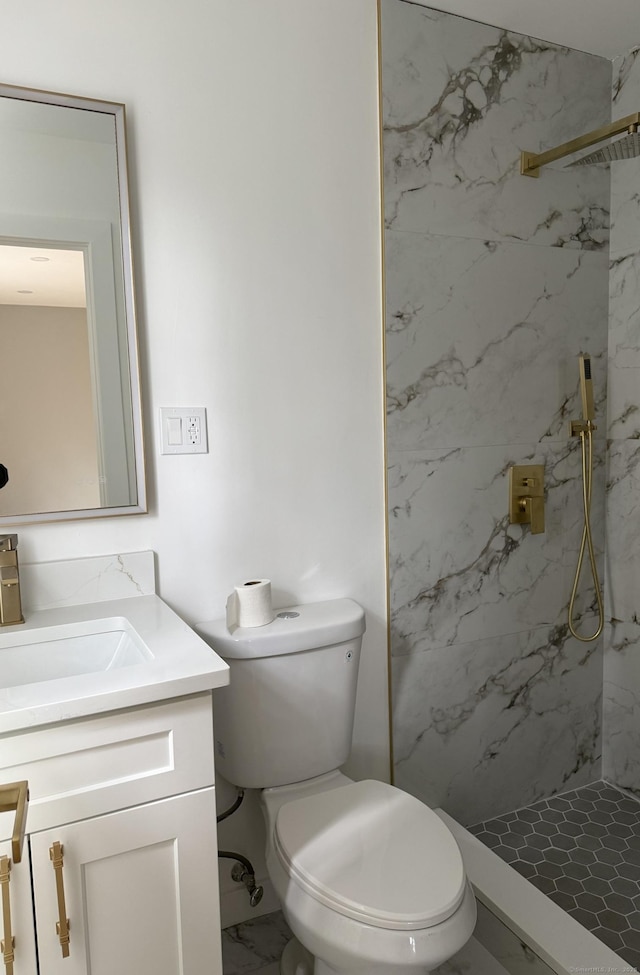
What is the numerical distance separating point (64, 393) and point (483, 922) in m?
1.63

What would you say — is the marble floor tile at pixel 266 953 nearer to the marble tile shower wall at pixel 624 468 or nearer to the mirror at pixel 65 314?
the marble tile shower wall at pixel 624 468

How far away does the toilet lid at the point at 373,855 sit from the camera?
1.25 m

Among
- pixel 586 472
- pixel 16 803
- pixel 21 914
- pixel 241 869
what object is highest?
pixel 586 472

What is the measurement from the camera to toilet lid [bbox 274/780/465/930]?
4.10ft

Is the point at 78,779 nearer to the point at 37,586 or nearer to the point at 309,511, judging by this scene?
the point at 37,586

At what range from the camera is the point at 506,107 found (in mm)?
2033

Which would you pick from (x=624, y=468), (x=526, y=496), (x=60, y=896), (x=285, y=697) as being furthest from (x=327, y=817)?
(x=624, y=468)

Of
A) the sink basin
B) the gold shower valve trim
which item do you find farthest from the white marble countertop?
the gold shower valve trim

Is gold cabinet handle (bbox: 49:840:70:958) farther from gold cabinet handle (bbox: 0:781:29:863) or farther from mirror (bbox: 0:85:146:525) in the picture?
mirror (bbox: 0:85:146:525)

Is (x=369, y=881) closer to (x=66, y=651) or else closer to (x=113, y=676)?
(x=113, y=676)

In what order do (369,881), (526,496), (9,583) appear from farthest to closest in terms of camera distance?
(526,496), (9,583), (369,881)

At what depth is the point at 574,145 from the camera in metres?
1.88

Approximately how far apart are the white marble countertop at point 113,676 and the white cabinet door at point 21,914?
22 cm

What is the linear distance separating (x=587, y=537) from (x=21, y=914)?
1.88m
